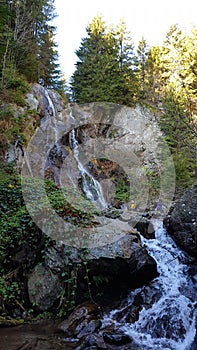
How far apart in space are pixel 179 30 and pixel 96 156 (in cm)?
1655

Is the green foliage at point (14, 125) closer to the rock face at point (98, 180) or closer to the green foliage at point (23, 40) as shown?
the rock face at point (98, 180)

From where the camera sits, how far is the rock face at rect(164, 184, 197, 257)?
26.3ft

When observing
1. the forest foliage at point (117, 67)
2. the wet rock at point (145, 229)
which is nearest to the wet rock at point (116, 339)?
the wet rock at point (145, 229)

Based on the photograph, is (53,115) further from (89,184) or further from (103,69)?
(103,69)

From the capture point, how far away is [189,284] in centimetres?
670

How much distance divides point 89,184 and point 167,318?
9241mm

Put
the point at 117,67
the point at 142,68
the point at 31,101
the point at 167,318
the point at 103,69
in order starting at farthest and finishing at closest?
the point at 142,68, the point at 117,67, the point at 103,69, the point at 31,101, the point at 167,318

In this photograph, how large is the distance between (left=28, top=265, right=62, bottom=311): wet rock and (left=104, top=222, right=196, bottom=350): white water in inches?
48.7

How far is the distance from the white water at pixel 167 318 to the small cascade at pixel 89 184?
653cm

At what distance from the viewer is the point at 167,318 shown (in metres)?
5.52

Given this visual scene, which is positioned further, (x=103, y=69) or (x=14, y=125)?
(x=103, y=69)

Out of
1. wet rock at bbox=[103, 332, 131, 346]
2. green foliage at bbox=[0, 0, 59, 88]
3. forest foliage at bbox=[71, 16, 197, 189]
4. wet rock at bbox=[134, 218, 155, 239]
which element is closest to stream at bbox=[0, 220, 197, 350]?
wet rock at bbox=[103, 332, 131, 346]

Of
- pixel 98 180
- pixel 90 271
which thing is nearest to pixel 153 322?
pixel 90 271

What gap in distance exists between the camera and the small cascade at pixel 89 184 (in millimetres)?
13627
